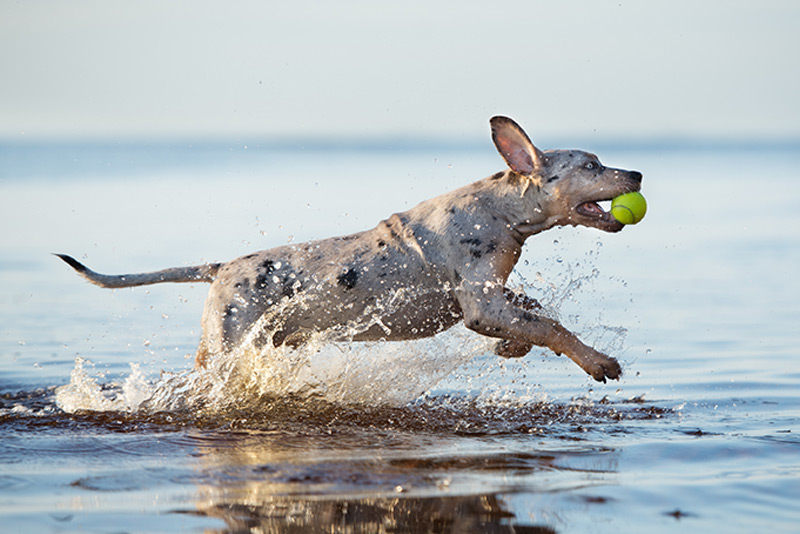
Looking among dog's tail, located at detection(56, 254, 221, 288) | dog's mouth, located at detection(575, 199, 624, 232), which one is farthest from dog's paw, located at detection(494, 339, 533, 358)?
dog's tail, located at detection(56, 254, 221, 288)

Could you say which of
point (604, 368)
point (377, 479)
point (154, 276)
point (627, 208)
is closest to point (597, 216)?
point (627, 208)

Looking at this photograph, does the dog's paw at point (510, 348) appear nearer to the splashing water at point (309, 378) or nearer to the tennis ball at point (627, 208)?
the splashing water at point (309, 378)

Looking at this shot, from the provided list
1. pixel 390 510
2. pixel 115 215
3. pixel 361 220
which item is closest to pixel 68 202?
pixel 115 215

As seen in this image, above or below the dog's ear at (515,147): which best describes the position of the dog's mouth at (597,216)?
below

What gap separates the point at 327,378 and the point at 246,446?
171cm

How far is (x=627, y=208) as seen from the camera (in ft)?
24.0

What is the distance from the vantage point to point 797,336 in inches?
394

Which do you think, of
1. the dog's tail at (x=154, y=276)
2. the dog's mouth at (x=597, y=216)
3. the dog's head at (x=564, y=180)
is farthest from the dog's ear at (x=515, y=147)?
the dog's tail at (x=154, y=276)

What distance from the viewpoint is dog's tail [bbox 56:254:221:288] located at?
302 inches

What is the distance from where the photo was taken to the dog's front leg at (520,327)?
23.5 feet

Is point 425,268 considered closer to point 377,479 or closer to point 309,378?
point 309,378

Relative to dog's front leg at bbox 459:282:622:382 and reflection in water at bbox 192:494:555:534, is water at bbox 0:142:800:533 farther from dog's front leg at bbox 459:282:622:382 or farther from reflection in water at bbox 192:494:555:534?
dog's front leg at bbox 459:282:622:382

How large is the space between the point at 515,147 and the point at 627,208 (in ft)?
2.87

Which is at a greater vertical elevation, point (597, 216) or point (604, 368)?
point (597, 216)
